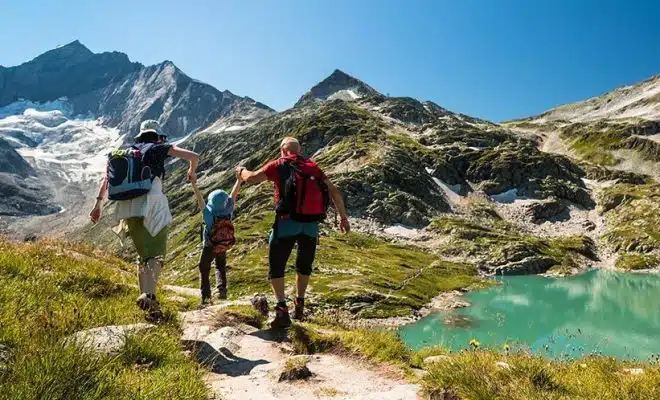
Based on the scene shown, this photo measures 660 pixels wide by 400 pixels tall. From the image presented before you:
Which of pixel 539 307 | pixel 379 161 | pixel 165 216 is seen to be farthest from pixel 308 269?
pixel 379 161

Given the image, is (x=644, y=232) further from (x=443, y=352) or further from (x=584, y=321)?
(x=443, y=352)

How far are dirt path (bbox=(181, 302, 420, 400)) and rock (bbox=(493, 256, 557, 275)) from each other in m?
100

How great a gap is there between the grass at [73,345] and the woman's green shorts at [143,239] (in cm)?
96

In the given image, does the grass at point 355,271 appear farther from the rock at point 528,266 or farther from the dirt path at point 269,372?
the dirt path at point 269,372

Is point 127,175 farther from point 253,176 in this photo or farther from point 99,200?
point 253,176

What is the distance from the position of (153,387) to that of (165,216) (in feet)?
15.8

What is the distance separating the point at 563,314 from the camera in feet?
232

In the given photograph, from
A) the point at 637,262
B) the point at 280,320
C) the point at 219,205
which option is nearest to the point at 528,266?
the point at 637,262

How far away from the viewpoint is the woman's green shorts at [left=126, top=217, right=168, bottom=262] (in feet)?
29.3

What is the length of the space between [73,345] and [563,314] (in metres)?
76.9

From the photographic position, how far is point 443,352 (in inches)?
402

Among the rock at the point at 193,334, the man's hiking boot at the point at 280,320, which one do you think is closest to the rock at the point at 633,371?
the man's hiking boot at the point at 280,320

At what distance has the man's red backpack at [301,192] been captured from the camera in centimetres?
993

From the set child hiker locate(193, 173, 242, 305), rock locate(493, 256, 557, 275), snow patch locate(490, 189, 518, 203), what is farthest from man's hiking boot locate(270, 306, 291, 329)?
snow patch locate(490, 189, 518, 203)
